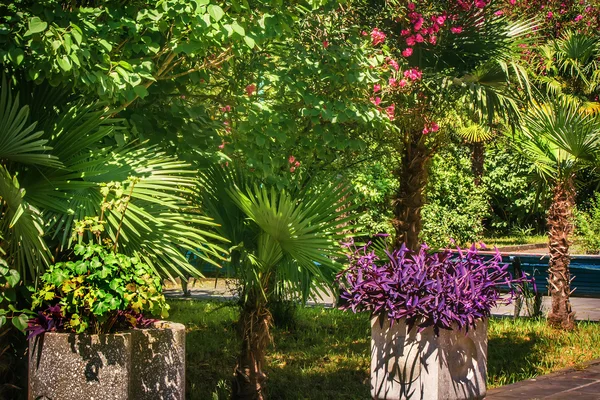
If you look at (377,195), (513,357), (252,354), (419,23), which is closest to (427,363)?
(252,354)

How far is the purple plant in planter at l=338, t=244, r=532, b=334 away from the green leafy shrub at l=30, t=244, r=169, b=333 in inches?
53.7

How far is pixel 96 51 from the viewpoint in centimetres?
600

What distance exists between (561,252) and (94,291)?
730cm

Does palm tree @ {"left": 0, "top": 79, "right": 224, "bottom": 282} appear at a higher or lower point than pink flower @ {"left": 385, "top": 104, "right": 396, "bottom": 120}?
lower

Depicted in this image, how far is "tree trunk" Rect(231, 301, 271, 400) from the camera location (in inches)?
270

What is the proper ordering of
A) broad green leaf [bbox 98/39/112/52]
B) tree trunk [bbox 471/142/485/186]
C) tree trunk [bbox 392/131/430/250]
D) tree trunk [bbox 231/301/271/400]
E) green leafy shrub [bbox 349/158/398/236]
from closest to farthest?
broad green leaf [bbox 98/39/112/52] < tree trunk [bbox 231/301/271/400] < tree trunk [bbox 392/131/430/250] < green leafy shrub [bbox 349/158/398/236] < tree trunk [bbox 471/142/485/186]

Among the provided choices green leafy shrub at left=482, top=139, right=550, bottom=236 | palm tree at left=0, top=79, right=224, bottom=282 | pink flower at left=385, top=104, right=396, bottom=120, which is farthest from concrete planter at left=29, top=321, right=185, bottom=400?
green leafy shrub at left=482, top=139, right=550, bottom=236

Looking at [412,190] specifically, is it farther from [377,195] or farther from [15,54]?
[377,195]

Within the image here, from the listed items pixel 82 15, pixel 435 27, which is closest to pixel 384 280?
pixel 82 15

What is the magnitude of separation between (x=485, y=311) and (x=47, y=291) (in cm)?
268

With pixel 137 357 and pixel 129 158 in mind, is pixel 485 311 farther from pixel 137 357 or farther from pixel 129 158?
pixel 129 158

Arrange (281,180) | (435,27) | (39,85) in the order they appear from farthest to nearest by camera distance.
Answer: (435,27) → (281,180) → (39,85)

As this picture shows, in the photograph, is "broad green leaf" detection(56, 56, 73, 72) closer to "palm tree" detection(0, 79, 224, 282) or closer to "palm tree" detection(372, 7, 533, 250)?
"palm tree" detection(0, 79, 224, 282)

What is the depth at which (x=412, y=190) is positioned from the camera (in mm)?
9805
